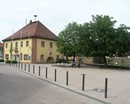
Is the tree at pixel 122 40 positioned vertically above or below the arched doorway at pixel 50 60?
above

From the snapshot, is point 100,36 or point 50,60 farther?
point 50,60

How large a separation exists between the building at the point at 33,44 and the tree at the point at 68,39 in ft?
40.4

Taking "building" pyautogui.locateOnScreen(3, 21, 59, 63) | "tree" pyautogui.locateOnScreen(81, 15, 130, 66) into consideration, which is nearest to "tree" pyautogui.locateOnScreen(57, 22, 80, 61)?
"tree" pyautogui.locateOnScreen(81, 15, 130, 66)

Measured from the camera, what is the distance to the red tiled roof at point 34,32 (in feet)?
207

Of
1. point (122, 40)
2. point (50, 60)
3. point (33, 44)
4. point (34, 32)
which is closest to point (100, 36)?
point (122, 40)

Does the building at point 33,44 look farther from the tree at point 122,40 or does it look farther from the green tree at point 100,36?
the tree at point 122,40

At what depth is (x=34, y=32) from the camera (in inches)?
2470

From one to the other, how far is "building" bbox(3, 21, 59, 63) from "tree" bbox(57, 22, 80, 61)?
485 inches

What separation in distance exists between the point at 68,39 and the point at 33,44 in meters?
14.3

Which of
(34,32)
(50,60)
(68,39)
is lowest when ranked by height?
(50,60)

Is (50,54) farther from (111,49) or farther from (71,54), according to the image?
(111,49)

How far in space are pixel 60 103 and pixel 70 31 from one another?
4127 cm

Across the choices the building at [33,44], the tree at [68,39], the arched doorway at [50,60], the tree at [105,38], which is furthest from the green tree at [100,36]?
the arched doorway at [50,60]

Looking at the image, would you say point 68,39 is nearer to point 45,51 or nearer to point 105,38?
point 105,38
